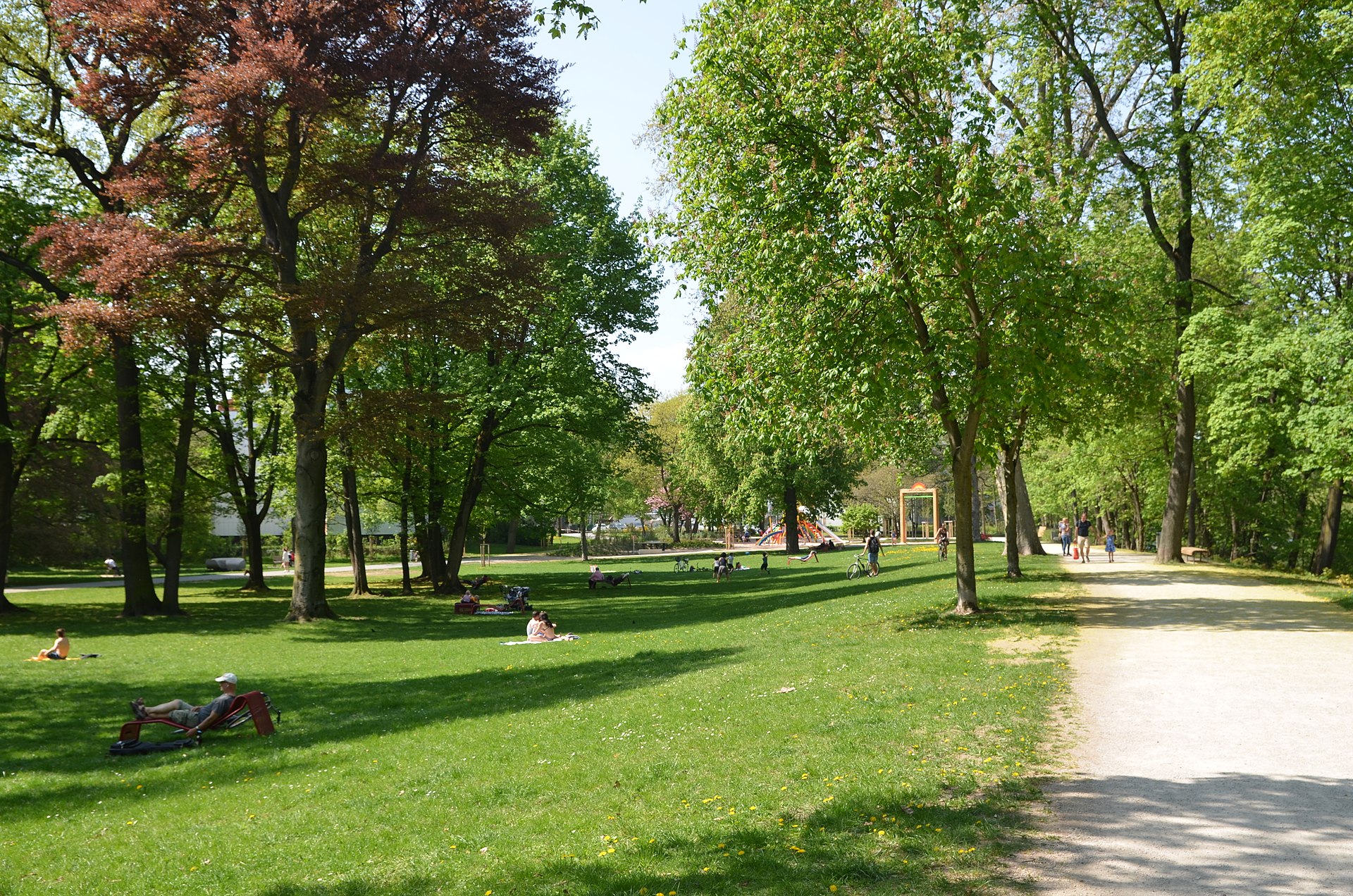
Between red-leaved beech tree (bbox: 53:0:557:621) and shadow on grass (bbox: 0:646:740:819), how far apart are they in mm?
10315

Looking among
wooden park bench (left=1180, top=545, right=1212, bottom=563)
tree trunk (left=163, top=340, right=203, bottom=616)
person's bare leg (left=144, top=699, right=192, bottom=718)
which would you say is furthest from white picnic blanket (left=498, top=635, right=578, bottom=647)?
wooden park bench (left=1180, top=545, right=1212, bottom=563)

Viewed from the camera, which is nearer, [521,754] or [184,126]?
[521,754]

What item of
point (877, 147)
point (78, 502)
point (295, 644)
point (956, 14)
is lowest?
point (295, 644)

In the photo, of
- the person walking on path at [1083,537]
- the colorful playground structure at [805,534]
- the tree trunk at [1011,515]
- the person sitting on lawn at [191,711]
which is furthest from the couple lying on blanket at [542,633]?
the colorful playground structure at [805,534]

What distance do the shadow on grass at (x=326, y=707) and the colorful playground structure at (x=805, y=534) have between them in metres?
47.4

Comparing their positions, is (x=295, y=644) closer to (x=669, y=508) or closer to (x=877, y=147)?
(x=877, y=147)

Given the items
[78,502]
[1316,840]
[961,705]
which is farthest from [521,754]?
[78,502]

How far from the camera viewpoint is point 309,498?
78.4 feet

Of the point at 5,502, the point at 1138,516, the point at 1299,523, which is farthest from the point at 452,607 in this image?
the point at 1138,516

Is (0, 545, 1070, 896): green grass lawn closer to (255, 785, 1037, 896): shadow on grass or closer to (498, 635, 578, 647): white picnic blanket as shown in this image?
(255, 785, 1037, 896): shadow on grass

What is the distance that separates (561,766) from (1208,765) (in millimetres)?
5966

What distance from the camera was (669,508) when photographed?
8650 centimetres

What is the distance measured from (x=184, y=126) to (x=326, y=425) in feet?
26.7

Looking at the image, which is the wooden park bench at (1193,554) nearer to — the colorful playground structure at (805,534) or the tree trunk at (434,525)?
the tree trunk at (434,525)
